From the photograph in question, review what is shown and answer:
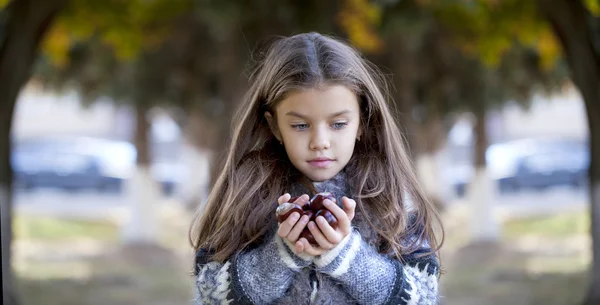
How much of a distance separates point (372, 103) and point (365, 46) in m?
8.14

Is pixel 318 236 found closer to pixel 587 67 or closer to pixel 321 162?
pixel 321 162

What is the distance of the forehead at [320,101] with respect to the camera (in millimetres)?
2113

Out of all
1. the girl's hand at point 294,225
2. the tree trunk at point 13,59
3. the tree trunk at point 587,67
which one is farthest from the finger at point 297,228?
the tree trunk at point 587,67

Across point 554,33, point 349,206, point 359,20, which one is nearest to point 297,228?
point 349,206

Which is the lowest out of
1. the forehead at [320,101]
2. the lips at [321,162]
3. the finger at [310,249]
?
the finger at [310,249]

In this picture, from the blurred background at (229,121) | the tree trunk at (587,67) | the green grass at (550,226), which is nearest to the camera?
the tree trunk at (587,67)

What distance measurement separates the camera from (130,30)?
12008mm

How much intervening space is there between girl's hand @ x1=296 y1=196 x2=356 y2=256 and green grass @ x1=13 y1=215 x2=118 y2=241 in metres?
18.0

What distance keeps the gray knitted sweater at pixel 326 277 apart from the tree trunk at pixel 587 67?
714cm

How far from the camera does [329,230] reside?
1.96m

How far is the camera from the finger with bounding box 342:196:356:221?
1.99 m

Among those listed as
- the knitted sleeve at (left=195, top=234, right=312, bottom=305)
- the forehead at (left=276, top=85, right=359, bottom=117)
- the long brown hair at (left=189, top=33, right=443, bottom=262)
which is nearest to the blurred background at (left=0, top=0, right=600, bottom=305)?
the long brown hair at (left=189, top=33, right=443, bottom=262)

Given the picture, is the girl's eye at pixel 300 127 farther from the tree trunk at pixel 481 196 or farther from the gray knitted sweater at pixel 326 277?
the tree trunk at pixel 481 196

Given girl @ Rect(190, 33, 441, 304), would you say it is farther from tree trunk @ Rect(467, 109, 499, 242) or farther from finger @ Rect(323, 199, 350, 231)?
tree trunk @ Rect(467, 109, 499, 242)
